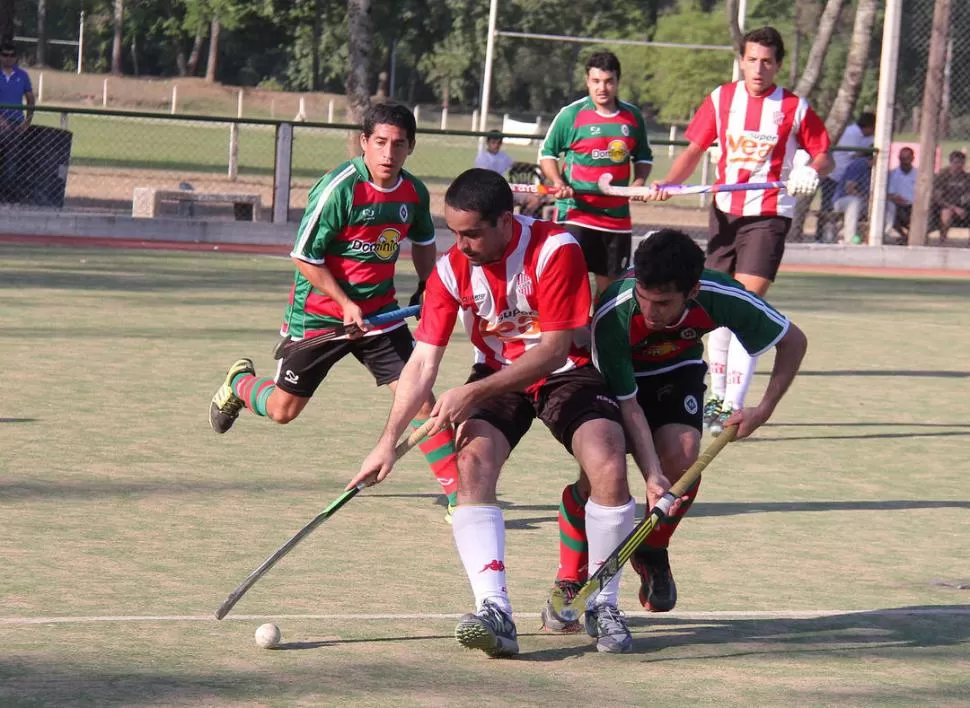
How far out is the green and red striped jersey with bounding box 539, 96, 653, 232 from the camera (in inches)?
403

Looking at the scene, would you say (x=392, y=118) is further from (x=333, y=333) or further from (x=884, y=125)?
(x=884, y=125)

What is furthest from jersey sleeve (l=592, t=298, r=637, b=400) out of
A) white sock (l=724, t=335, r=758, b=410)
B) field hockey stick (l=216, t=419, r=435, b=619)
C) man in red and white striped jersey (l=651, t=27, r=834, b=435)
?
man in red and white striped jersey (l=651, t=27, r=834, b=435)

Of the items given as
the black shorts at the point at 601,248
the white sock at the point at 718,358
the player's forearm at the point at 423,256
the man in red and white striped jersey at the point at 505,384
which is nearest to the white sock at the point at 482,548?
the man in red and white striped jersey at the point at 505,384

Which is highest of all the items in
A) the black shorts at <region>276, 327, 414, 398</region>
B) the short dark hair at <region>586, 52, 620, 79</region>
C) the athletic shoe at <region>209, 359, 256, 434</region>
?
the short dark hair at <region>586, 52, 620, 79</region>

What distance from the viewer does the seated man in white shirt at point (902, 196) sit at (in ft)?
71.5

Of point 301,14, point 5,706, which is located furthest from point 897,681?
point 301,14

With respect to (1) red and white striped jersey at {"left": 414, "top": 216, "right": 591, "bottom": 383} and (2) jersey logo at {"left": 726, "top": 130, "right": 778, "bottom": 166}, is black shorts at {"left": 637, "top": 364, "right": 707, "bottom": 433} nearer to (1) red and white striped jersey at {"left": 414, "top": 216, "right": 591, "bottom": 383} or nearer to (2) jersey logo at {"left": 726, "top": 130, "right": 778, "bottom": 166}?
(1) red and white striped jersey at {"left": 414, "top": 216, "right": 591, "bottom": 383}

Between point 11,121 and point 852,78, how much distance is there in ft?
36.3

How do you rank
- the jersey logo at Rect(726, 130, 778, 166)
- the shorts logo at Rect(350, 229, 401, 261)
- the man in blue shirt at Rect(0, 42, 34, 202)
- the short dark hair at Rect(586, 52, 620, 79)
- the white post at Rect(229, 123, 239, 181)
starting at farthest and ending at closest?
1. the white post at Rect(229, 123, 239, 181)
2. the man in blue shirt at Rect(0, 42, 34, 202)
3. the short dark hair at Rect(586, 52, 620, 79)
4. the jersey logo at Rect(726, 130, 778, 166)
5. the shorts logo at Rect(350, 229, 401, 261)

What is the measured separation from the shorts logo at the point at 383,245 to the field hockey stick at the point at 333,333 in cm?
24

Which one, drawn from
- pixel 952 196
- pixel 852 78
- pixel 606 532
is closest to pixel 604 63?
pixel 606 532

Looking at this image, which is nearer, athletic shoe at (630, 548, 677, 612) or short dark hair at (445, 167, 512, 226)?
short dark hair at (445, 167, 512, 226)

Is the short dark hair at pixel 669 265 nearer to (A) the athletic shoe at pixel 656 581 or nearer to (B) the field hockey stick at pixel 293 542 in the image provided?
(B) the field hockey stick at pixel 293 542

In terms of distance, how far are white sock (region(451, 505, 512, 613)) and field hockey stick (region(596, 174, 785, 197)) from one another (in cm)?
449
